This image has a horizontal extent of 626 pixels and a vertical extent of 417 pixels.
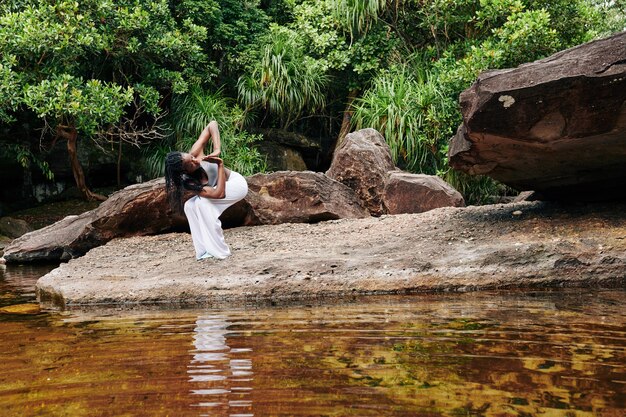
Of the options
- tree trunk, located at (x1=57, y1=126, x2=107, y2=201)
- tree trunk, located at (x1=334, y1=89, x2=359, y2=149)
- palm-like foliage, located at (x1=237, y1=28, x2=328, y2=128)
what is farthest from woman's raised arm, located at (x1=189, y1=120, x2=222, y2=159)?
tree trunk, located at (x1=334, y1=89, x2=359, y2=149)

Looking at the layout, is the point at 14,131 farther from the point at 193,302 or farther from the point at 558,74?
the point at 558,74

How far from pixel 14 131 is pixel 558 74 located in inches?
435

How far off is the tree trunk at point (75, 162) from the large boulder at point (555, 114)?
8009 mm

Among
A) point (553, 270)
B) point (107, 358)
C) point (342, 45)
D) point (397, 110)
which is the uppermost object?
point (342, 45)

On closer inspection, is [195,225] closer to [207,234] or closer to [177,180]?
[207,234]

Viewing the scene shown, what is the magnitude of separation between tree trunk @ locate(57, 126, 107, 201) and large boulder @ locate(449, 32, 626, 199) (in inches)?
315

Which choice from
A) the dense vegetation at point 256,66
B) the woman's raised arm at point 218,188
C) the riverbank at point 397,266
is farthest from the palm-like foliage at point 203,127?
the riverbank at point 397,266

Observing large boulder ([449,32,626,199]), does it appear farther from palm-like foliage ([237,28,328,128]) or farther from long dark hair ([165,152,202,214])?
palm-like foliage ([237,28,328,128])

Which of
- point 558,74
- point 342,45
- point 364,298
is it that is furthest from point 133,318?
point 342,45

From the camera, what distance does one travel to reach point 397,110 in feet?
39.7

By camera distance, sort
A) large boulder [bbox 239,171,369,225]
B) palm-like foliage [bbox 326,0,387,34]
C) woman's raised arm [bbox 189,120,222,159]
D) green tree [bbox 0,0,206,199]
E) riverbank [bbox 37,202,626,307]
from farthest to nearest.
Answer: palm-like foliage [bbox 326,0,387,34] < green tree [bbox 0,0,206,199] < large boulder [bbox 239,171,369,225] < woman's raised arm [bbox 189,120,222,159] < riverbank [bbox 37,202,626,307]

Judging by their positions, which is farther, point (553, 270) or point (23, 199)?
point (23, 199)

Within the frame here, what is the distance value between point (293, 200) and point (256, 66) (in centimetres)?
568

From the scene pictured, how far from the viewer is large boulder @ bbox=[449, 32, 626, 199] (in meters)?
5.08
